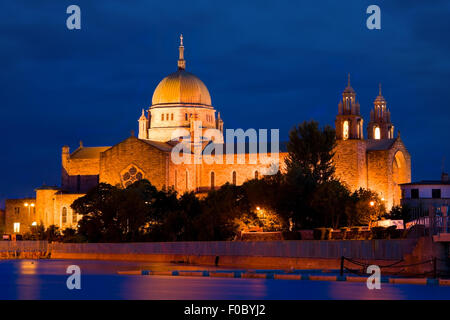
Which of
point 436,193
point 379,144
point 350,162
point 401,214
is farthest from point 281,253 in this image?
point 379,144

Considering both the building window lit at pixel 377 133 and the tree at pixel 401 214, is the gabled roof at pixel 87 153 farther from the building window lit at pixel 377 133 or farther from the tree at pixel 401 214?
the tree at pixel 401 214

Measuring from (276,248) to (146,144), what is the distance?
39653 mm

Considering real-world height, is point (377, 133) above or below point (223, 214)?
above

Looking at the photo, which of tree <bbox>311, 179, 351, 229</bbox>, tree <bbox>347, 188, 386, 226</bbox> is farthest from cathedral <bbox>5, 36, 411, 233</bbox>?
tree <bbox>311, 179, 351, 229</bbox>

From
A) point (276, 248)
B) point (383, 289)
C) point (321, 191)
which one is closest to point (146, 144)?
point (321, 191)

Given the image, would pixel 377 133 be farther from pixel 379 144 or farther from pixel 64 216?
pixel 64 216

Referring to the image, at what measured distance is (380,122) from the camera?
9056cm

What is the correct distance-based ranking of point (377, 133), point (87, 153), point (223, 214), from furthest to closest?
point (87, 153), point (377, 133), point (223, 214)

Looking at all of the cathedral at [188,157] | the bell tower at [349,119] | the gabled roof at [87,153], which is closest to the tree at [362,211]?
the cathedral at [188,157]

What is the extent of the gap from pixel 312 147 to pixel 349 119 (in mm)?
8593

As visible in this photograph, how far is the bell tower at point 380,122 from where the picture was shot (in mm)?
90250

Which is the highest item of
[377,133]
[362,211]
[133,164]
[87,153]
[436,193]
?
[377,133]

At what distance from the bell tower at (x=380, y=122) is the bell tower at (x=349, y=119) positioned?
432 inches
